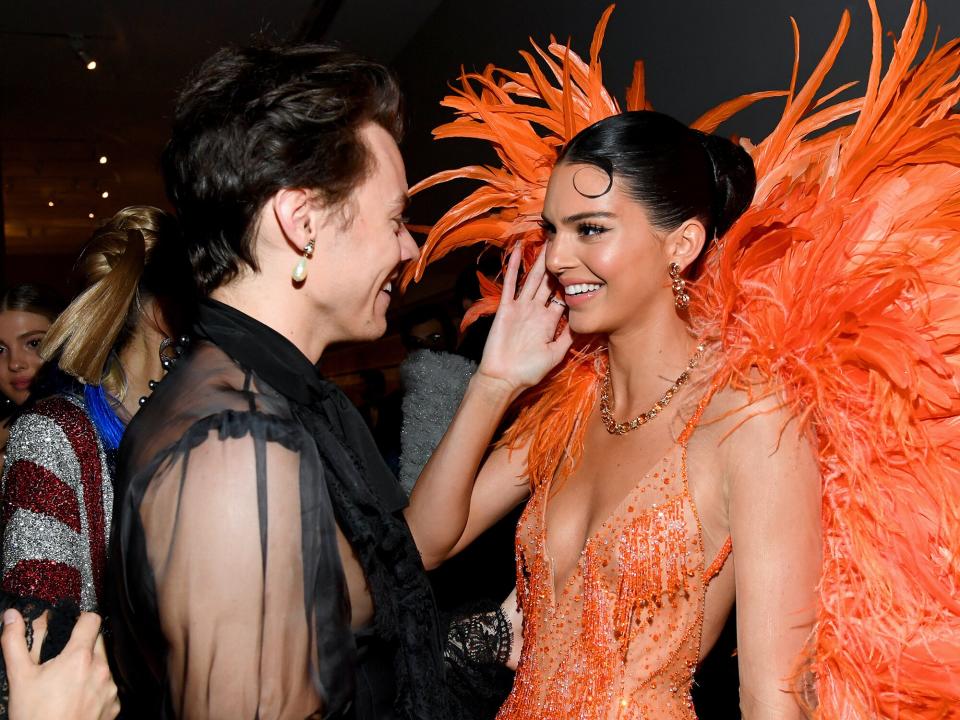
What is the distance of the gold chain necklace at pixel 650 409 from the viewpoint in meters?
1.71

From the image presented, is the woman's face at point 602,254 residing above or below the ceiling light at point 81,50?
below

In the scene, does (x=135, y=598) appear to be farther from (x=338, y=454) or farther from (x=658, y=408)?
(x=658, y=408)

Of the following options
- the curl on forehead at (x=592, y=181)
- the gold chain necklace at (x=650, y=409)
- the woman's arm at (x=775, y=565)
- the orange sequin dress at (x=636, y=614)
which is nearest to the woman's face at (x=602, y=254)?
the curl on forehead at (x=592, y=181)

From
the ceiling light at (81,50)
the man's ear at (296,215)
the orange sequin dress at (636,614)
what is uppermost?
the ceiling light at (81,50)

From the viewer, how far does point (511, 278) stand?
1922mm

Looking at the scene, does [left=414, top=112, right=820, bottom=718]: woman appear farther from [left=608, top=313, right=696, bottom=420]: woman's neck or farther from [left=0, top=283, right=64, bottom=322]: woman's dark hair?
[left=0, top=283, right=64, bottom=322]: woman's dark hair

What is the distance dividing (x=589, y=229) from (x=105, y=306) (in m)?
1.14

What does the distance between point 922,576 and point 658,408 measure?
52 centimetres

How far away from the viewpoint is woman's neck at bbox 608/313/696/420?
1.73 m

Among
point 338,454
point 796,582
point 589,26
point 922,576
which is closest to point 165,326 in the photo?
point 338,454

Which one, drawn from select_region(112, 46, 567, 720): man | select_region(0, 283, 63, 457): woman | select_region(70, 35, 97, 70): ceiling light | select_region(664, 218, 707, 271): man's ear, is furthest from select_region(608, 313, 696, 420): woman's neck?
select_region(70, 35, 97, 70): ceiling light

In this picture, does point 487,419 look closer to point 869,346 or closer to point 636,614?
point 636,614

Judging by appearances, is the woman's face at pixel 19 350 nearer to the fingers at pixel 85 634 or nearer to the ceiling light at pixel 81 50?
the fingers at pixel 85 634

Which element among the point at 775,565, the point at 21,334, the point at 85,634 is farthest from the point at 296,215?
the point at 21,334
